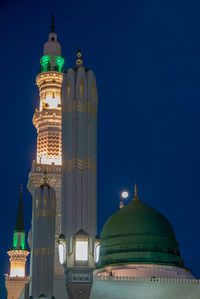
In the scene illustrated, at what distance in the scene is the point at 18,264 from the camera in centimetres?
5784

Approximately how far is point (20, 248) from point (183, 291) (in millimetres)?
22303

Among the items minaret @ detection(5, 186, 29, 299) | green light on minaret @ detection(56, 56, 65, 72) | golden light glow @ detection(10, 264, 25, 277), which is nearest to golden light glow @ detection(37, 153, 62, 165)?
green light on minaret @ detection(56, 56, 65, 72)

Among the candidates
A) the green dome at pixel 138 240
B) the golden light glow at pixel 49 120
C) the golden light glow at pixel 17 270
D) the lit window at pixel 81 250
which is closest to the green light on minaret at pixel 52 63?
the golden light glow at pixel 49 120

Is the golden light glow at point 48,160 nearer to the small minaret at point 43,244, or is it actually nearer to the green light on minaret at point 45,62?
the green light on minaret at point 45,62

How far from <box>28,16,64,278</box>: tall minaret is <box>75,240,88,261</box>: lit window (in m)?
29.9

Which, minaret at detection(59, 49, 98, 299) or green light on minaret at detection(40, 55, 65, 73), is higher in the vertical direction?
green light on minaret at detection(40, 55, 65, 73)

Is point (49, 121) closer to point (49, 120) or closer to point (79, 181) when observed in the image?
point (49, 120)

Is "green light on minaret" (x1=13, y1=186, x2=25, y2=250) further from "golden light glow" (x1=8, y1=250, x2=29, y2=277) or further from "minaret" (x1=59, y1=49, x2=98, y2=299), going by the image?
"minaret" (x1=59, y1=49, x2=98, y2=299)

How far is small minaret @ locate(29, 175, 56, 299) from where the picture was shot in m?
34.2

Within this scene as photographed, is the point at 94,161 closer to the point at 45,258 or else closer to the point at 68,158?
the point at 68,158

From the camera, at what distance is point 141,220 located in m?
47.3

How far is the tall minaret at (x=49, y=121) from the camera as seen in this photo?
159ft

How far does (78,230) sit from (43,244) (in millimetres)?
17532

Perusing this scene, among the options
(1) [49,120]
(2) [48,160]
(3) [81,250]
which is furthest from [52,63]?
(3) [81,250]
